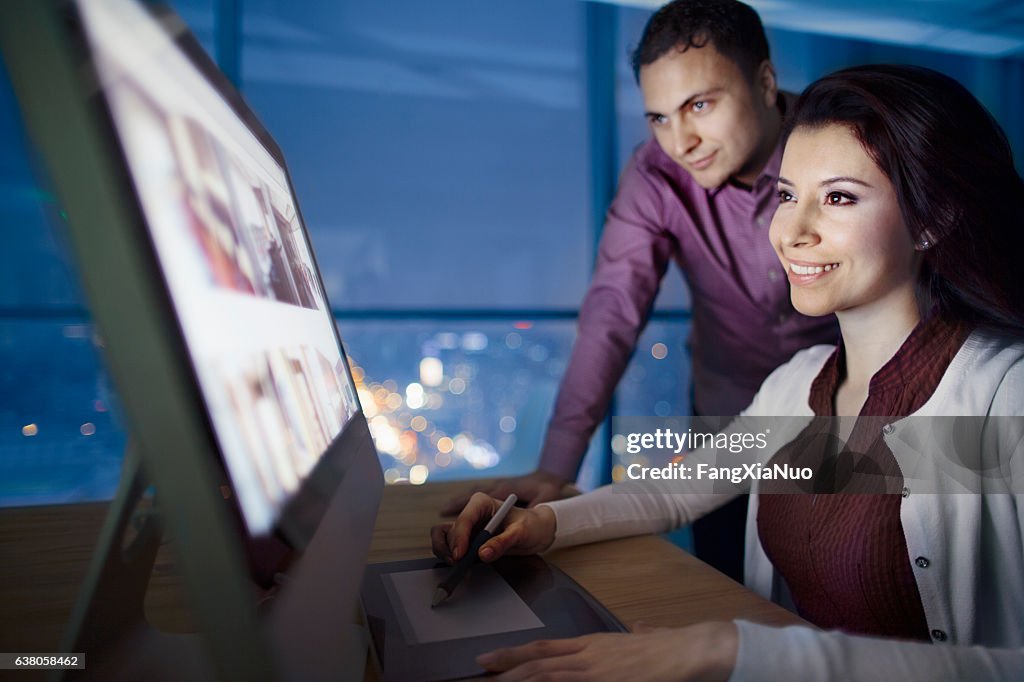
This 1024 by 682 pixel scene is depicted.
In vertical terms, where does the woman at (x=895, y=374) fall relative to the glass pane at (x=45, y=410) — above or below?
above

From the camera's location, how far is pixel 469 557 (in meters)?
0.68

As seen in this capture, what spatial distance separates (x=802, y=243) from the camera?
3.14ft

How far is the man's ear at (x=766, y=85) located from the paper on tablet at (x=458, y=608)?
1175 mm

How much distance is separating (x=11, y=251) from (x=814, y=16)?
2.55 metres

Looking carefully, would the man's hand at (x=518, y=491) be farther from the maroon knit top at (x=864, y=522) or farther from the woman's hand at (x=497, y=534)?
the maroon knit top at (x=864, y=522)

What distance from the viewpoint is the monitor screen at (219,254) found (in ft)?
0.86

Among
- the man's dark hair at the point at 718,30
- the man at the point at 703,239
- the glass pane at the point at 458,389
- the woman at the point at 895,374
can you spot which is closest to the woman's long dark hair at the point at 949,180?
the woman at the point at 895,374

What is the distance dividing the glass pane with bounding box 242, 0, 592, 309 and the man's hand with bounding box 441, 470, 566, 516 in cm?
166

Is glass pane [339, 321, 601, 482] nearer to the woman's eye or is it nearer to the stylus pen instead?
the woman's eye

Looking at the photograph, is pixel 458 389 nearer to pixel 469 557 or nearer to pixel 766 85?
pixel 766 85

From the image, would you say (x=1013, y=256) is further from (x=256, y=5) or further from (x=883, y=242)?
(x=256, y=5)

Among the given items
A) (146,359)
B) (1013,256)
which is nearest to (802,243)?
(1013,256)

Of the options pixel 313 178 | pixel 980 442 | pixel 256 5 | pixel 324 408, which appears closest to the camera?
pixel 324 408

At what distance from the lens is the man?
Result: 1.43 metres
